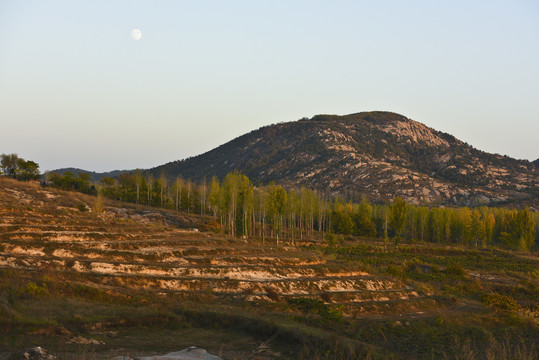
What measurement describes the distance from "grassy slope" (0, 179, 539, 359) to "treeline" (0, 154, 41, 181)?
63981 mm

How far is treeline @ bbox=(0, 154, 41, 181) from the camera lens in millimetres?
115188

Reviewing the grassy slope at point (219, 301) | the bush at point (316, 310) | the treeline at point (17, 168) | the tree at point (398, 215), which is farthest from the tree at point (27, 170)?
the bush at point (316, 310)

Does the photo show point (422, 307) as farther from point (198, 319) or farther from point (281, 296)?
point (198, 319)

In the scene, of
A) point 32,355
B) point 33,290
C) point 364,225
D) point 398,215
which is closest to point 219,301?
point 33,290

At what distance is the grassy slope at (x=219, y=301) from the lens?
18172 millimetres

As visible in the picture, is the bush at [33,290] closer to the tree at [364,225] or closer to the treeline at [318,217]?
the treeline at [318,217]

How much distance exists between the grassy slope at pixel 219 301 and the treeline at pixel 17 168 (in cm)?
6398

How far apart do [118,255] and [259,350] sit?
86.3 ft

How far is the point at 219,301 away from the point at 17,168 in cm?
11187

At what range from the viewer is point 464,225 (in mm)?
123875

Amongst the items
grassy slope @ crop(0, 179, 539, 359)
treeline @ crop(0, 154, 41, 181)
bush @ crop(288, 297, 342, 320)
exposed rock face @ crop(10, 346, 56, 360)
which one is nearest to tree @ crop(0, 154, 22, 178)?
treeline @ crop(0, 154, 41, 181)

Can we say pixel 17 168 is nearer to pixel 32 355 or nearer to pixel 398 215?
pixel 398 215

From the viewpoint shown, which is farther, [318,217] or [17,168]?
[318,217]

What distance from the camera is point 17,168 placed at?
117 meters
